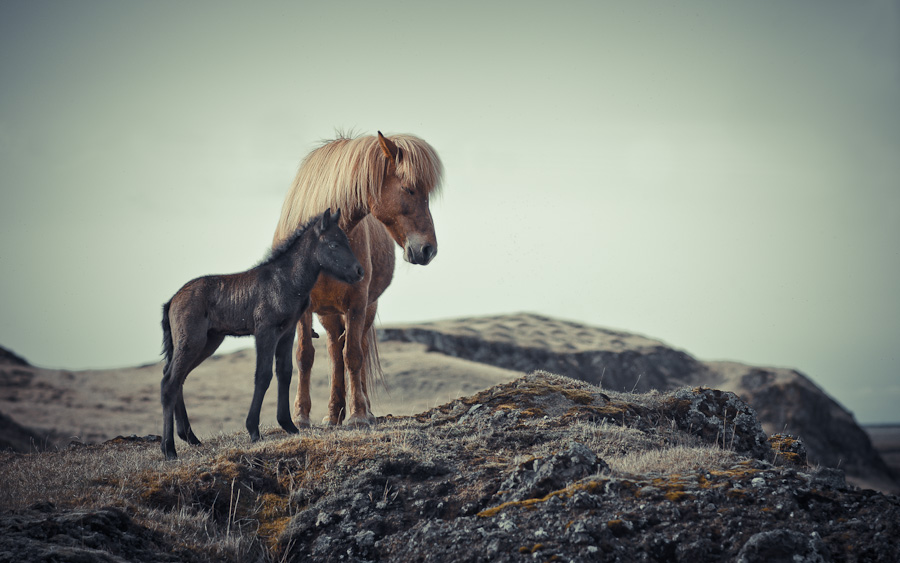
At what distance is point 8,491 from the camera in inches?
226

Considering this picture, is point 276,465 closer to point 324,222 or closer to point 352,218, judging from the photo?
point 324,222

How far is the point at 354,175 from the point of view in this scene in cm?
873

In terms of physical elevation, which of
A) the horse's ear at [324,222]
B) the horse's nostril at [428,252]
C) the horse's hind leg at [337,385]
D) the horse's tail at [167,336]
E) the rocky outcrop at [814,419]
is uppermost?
the horse's ear at [324,222]

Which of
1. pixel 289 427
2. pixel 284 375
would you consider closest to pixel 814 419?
pixel 289 427

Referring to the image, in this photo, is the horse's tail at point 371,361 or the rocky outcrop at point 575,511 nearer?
the rocky outcrop at point 575,511

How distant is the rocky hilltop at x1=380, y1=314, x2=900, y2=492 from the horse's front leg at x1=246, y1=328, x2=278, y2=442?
2409cm

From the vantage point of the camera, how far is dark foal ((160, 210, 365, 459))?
7.70 meters

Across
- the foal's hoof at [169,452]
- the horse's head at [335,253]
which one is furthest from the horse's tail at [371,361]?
the foal's hoof at [169,452]

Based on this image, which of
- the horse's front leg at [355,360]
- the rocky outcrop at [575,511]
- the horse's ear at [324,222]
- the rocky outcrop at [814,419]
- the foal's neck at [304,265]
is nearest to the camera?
the rocky outcrop at [575,511]

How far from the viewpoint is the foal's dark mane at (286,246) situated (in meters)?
8.09

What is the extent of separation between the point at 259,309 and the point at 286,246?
2.82 feet

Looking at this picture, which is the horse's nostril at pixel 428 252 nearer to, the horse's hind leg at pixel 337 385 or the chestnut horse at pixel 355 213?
the chestnut horse at pixel 355 213

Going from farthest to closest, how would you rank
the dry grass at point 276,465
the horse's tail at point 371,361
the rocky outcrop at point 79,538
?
the horse's tail at point 371,361 → the dry grass at point 276,465 → the rocky outcrop at point 79,538

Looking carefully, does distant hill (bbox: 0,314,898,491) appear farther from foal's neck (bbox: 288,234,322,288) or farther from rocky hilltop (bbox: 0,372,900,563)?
rocky hilltop (bbox: 0,372,900,563)
